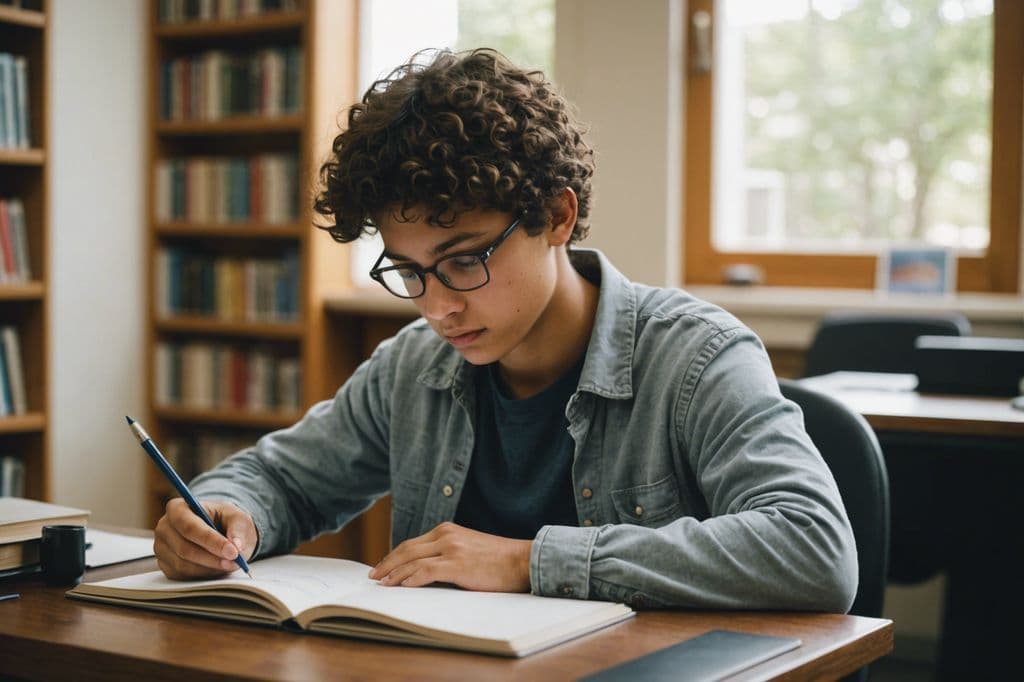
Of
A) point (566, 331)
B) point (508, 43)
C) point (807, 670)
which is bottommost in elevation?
point (807, 670)

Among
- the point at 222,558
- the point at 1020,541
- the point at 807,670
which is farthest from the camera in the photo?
the point at 1020,541

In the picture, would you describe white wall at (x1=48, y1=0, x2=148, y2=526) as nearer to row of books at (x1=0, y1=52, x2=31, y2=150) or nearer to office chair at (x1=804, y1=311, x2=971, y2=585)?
row of books at (x1=0, y1=52, x2=31, y2=150)

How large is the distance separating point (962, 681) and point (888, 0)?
2.00 meters

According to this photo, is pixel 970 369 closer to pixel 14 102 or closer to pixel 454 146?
pixel 454 146

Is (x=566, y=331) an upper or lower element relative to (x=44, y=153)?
lower

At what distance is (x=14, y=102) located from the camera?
3410mm

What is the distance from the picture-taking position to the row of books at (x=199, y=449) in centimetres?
438

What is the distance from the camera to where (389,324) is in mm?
4203

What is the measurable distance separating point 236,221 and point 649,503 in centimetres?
314

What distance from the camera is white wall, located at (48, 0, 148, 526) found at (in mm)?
3998

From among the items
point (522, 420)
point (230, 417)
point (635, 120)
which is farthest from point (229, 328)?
point (522, 420)

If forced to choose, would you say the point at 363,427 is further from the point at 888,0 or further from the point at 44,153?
the point at 888,0

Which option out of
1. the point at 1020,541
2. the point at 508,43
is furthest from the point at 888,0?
the point at 1020,541

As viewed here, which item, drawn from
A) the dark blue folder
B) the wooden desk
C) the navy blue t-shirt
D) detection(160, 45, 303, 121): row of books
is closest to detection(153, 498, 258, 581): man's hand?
→ the wooden desk
